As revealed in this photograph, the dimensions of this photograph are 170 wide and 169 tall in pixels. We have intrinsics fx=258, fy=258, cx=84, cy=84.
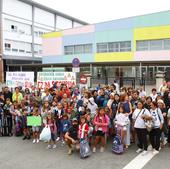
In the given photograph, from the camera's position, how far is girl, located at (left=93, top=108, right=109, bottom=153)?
26.2 ft

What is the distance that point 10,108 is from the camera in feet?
33.1

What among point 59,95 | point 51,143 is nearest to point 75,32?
point 59,95

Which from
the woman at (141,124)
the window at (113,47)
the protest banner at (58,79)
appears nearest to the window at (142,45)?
the window at (113,47)

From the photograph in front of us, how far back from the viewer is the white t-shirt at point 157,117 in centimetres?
763

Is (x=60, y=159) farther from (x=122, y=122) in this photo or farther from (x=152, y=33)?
(x=152, y=33)

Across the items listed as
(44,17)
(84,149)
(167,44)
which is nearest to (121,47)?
(167,44)

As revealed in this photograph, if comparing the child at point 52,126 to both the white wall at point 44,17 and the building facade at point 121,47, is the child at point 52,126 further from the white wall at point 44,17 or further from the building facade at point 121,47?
the white wall at point 44,17

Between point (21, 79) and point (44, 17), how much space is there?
38.6 meters

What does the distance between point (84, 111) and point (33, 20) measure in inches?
1658

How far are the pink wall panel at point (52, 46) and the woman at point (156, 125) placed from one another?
35143 mm

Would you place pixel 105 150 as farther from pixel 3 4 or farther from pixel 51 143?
pixel 3 4

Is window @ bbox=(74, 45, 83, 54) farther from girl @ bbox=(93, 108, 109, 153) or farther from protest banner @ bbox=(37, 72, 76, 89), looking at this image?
girl @ bbox=(93, 108, 109, 153)

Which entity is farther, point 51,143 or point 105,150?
point 51,143

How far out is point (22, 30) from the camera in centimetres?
4612
